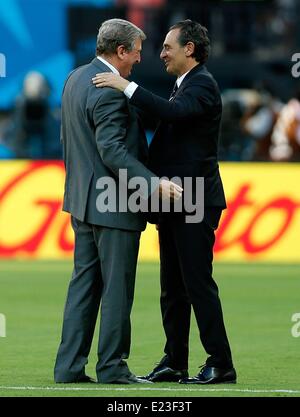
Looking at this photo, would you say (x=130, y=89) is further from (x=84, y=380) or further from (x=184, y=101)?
(x=84, y=380)

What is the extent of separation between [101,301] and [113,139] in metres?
1.15

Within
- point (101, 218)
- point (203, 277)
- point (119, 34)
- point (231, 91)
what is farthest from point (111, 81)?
point (231, 91)

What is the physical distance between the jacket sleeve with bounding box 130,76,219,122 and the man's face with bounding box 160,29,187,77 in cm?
16

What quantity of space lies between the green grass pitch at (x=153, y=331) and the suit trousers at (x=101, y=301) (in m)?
0.19

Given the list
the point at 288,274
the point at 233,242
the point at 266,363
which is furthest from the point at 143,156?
the point at 233,242

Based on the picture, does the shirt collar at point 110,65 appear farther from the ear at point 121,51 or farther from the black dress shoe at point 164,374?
the black dress shoe at point 164,374

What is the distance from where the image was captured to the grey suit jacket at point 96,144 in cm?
914

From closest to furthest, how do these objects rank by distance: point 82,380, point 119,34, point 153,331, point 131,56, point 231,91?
point 119,34 < point 131,56 < point 82,380 < point 153,331 < point 231,91

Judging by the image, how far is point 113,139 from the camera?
9.12 meters

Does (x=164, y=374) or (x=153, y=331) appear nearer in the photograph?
(x=164, y=374)

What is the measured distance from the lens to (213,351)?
937 centimetres

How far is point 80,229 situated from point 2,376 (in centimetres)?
118

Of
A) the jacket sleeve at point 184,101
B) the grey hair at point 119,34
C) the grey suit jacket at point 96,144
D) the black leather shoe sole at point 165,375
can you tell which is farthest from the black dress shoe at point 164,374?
the grey hair at point 119,34
